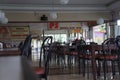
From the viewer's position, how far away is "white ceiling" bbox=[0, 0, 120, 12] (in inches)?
372

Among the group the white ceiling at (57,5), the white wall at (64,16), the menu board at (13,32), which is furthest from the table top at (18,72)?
the menu board at (13,32)

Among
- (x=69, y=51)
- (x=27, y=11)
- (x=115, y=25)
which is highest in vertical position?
(x=27, y=11)

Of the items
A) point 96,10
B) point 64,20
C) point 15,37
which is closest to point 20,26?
point 15,37

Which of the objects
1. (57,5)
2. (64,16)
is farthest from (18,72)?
Answer: (64,16)

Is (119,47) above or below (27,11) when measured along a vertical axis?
below

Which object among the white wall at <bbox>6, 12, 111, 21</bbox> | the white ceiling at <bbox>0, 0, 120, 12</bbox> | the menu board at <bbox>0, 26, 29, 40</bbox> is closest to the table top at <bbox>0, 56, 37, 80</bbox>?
the white ceiling at <bbox>0, 0, 120, 12</bbox>

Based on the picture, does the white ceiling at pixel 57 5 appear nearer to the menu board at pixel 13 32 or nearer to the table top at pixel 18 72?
the menu board at pixel 13 32

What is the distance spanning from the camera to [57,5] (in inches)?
401

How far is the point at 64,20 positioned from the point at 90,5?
1560mm

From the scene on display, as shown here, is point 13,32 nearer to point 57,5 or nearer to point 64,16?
point 64,16

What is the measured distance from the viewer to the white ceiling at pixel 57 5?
9438 mm

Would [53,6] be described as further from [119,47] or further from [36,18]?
[119,47]

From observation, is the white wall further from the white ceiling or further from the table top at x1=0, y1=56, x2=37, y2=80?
the table top at x1=0, y1=56, x2=37, y2=80

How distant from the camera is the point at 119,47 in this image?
4.43 m
